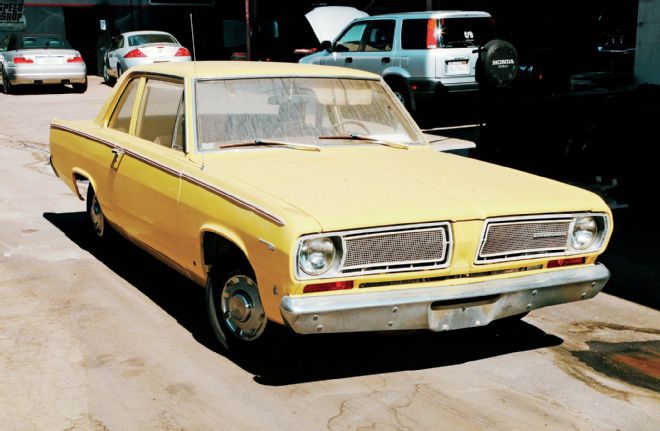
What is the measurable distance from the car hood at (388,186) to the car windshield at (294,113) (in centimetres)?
18

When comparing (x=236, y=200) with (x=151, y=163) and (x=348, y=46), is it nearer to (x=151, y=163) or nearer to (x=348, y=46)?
(x=151, y=163)

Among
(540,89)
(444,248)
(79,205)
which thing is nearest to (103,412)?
(444,248)

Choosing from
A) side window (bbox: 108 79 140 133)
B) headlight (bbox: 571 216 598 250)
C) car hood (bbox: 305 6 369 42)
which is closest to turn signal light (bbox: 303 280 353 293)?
headlight (bbox: 571 216 598 250)

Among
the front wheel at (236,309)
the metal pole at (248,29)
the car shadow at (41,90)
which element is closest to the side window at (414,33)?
the metal pole at (248,29)

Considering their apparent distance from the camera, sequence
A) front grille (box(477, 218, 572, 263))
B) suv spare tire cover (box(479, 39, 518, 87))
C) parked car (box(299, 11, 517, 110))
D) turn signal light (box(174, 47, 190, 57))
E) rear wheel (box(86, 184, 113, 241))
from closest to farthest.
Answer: front grille (box(477, 218, 572, 263)), rear wheel (box(86, 184, 113, 241)), suv spare tire cover (box(479, 39, 518, 87)), parked car (box(299, 11, 517, 110)), turn signal light (box(174, 47, 190, 57))

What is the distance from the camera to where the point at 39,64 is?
21016 mm

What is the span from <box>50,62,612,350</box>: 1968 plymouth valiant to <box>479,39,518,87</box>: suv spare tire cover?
473 cm

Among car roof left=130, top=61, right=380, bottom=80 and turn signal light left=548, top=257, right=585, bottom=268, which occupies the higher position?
car roof left=130, top=61, right=380, bottom=80

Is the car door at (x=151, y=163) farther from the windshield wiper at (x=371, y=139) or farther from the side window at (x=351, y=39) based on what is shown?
the side window at (x=351, y=39)

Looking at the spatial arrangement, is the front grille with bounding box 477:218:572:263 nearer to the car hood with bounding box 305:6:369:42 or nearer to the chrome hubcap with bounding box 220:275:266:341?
the chrome hubcap with bounding box 220:275:266:341

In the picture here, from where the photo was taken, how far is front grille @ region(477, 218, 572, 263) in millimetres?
4793

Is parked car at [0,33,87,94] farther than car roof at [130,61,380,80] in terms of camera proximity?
Yes

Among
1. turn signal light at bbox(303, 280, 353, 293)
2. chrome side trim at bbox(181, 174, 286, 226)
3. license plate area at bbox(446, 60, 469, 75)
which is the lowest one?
turn signal light at bbox(303, 280, 353, 293)

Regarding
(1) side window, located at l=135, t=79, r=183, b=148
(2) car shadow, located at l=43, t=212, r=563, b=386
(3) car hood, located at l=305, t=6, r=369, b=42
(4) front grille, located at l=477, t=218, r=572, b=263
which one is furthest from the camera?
(3) car hood, located at l=305, t=6, r=369, b=42
